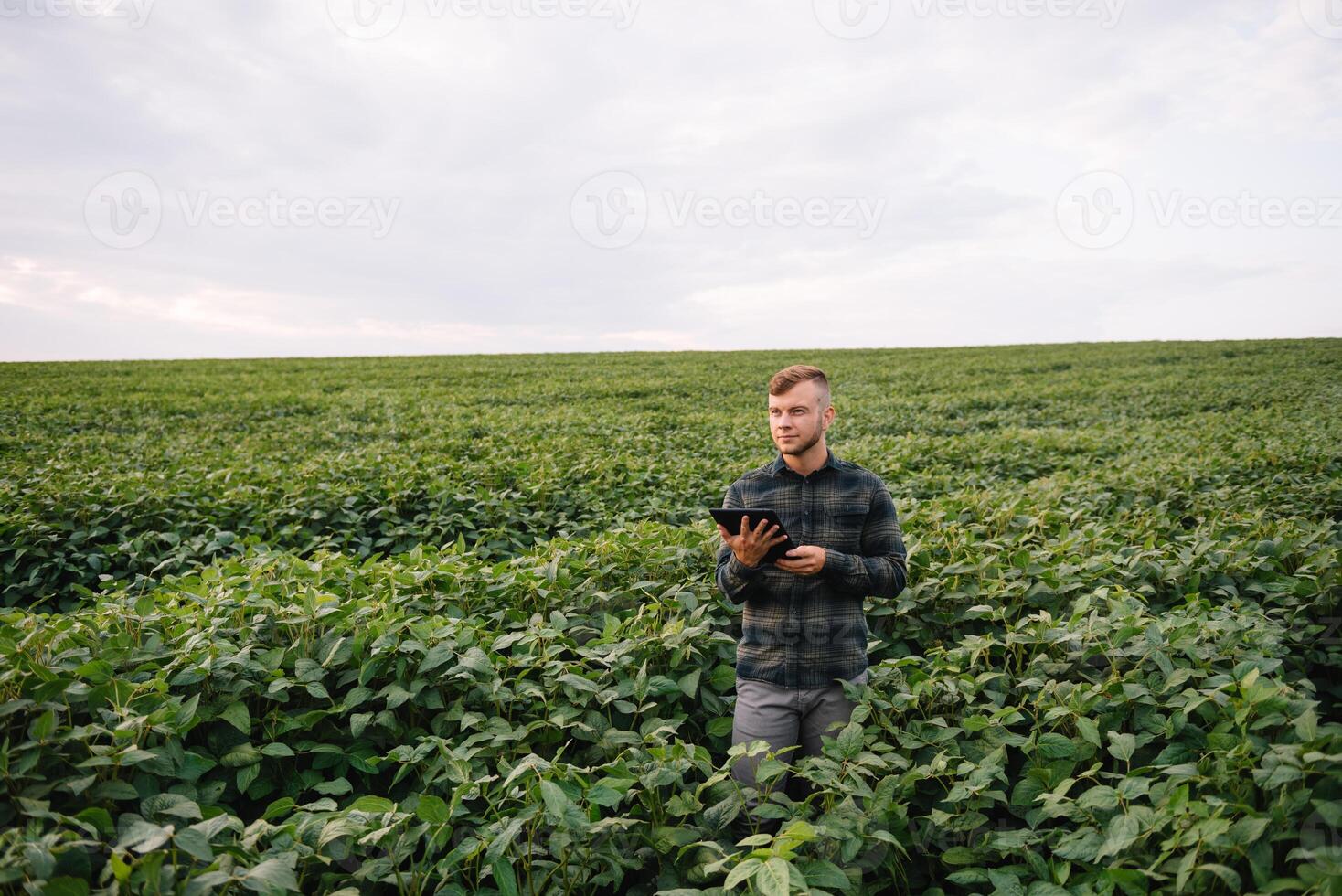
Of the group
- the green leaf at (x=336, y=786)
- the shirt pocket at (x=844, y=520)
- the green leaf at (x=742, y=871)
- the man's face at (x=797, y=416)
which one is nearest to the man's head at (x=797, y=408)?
the man's face at (x=797, y=416)

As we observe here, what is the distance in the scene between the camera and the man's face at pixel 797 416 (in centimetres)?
298

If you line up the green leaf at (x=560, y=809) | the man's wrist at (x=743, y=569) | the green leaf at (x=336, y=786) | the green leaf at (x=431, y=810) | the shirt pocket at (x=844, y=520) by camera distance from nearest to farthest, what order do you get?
the green leaf at (x=560, y=809), the green leaf at (x=431, y=810), the green leaf at (x=336, y=786), the man's wrist at (x=743, y=569), the shirt pocket at (x=844, y=520)

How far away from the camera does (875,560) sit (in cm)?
303

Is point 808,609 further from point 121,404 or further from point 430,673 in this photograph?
point 121,404

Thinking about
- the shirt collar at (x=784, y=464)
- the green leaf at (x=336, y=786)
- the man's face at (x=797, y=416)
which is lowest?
the green leaf at (x=336, y=786)

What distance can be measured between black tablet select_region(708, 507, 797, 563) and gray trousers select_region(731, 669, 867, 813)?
1.94 feet

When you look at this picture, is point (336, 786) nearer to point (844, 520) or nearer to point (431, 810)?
point (431, 810)

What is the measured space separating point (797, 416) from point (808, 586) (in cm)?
72

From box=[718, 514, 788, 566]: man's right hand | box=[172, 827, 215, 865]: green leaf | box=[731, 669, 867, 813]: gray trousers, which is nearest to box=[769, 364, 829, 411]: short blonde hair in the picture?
box=[718, 514, 788, 566]: man's right hand

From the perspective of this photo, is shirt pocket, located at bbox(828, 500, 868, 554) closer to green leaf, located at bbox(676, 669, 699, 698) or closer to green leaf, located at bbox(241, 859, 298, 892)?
green leaf, located at bbox(676, 669, 699, 698)

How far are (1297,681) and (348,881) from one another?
406 cm

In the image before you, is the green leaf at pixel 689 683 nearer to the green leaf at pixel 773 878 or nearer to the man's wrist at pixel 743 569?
the man's wrist at pixel 743 569

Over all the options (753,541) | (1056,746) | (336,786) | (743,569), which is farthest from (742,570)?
Answer: (336,786)

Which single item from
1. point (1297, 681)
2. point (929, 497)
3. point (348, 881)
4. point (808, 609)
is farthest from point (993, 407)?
point (348, 881)
